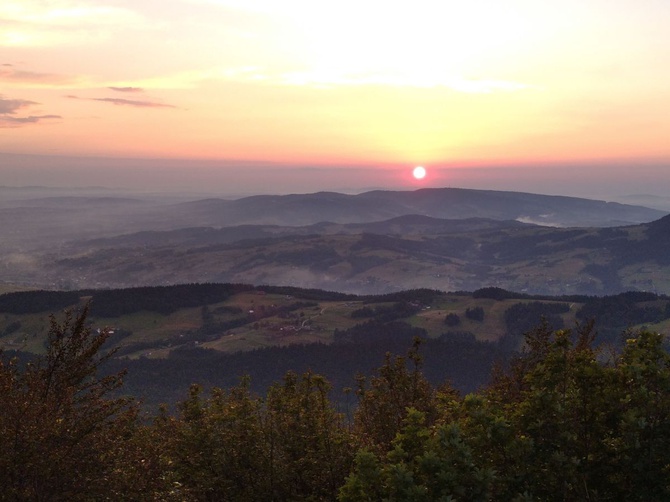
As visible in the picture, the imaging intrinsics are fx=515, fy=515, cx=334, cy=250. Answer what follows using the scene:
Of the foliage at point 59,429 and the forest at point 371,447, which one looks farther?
the foliage at point 59,429

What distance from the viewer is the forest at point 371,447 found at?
23.5 metres

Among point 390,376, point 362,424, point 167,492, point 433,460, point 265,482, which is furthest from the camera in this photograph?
point 362,424

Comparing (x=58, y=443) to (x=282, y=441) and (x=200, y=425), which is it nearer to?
(x=200, y=425)

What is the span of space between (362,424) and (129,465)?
68.3 feet

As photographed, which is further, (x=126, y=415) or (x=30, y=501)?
(x=126, y=415)

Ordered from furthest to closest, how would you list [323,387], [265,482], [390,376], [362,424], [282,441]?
[362,424], [390,376], [323,387], [282,441], [265,482]

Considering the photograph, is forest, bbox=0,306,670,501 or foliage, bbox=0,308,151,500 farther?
foliage, bbox=0,308,151,500

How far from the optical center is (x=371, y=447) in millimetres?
31609

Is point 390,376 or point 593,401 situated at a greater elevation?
point 593,401

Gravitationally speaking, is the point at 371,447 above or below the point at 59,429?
below

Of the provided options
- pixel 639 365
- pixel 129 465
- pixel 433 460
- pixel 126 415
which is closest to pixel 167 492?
pixel 129 465

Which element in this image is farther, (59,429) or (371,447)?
(371,447)

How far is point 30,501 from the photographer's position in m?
24.0

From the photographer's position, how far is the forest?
2348cm
